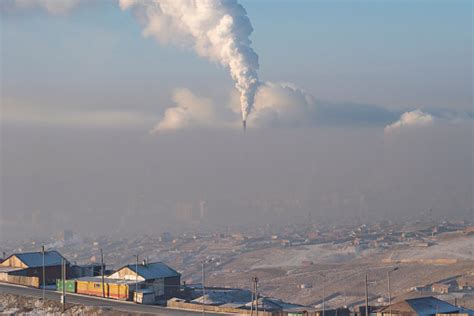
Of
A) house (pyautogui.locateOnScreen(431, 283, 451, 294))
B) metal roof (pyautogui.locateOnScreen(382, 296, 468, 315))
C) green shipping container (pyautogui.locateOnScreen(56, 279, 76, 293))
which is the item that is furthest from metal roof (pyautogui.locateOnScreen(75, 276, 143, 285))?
house (pyautogui.locateOnScreen(431, 283, 451, 294))

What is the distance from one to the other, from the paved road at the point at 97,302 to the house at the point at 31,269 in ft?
7.46

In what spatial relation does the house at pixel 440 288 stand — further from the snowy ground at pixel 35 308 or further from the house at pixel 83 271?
the snowy ground at pixel 35 308

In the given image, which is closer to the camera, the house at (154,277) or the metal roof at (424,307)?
the metal roof at (424,307)

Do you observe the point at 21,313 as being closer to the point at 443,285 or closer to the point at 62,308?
the point at 62,308

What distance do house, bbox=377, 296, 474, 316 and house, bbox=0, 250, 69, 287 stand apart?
40072 mm

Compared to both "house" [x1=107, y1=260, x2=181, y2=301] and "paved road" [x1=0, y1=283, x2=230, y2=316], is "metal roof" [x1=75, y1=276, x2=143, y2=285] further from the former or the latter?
"paved road" [x1=0, y1=283, x2=230, y2=316]

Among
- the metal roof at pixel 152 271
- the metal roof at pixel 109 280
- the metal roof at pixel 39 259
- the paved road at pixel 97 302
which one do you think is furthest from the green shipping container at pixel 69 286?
the metal roof at pixel 39 259

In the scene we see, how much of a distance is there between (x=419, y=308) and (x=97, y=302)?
30846 mm

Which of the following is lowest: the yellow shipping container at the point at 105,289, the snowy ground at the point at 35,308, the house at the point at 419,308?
the house at the point at 419,308

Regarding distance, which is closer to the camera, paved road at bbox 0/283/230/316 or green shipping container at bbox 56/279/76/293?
paved road at bbox 0/283/230/316

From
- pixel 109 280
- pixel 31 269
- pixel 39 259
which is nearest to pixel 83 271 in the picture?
pixel 39 259

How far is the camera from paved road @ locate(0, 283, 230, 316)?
239 ft

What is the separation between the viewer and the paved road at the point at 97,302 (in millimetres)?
72713

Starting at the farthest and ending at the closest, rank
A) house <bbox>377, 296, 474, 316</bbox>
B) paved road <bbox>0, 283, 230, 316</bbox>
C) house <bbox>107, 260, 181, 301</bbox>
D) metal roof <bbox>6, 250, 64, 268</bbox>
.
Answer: metal roof <bbox>6, 250, 64, 268</bbox> → house <bbox>107, 260, 181, 301</bbox> → paved road <bbox>0, 283, 230, 316</bbox> → house <bbox>377, 296, 474, 316</bbox>
